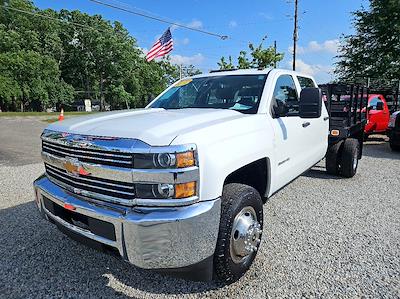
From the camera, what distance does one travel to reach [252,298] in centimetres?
246

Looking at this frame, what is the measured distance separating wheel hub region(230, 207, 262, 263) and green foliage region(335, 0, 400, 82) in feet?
60.1

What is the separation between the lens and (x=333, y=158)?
5961 mm

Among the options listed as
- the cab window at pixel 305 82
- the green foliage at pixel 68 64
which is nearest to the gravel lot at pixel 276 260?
the cab window at pixel 305 82

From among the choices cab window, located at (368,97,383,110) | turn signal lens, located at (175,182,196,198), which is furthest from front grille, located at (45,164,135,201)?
cab window, located at (368,97,383,110)

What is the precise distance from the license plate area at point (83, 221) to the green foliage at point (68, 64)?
134ft

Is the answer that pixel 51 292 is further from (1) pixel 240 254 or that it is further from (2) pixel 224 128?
(2) pixel 224 128

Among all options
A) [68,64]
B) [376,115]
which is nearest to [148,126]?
[376,115]

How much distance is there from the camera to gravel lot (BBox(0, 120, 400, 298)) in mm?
2572

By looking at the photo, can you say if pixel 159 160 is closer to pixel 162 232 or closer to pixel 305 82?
pixel 162 232

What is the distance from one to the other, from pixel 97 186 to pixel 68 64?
2250 inches

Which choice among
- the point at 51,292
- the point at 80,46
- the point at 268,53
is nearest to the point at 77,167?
the point at 51,292

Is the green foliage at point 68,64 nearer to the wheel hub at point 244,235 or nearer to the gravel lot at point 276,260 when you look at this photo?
the gravel lot at point 276,260

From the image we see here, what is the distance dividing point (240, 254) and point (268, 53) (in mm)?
26336

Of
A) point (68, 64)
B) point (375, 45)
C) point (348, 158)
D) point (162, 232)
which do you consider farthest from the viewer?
point (68, 64)
